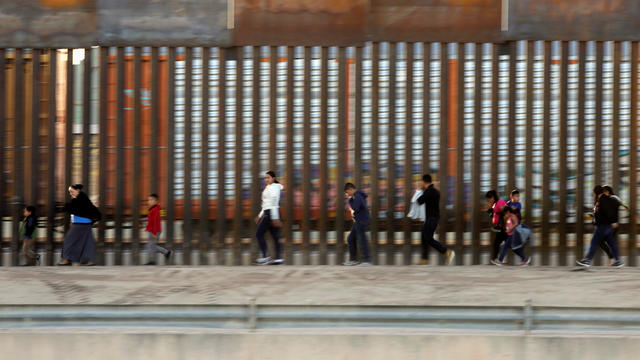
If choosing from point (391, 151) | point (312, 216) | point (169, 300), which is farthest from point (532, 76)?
point (169, 300)

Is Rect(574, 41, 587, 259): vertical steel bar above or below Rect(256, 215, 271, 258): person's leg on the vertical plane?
above

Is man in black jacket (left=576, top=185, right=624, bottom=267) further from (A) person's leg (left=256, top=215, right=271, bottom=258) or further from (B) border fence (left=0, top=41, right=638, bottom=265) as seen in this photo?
(A) person's leg (left=256, top=215, right=271, bottom=258)

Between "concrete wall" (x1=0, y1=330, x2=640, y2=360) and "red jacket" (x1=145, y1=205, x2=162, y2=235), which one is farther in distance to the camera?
"red jacket" (x1=145, y1=205, x2=162, y2=235)

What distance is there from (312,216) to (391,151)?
1654 mm

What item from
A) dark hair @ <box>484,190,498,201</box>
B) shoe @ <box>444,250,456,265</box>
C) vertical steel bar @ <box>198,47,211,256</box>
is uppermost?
vertical steel bar @ <box>198,47,211,256</box>

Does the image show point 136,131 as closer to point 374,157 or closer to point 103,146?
point 103,146

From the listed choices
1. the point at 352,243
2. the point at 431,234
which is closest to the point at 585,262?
the point at 431,234

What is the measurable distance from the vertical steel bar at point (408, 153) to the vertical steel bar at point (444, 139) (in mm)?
488

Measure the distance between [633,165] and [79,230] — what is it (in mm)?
8806

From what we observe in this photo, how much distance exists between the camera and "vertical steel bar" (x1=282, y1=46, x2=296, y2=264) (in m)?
13.9

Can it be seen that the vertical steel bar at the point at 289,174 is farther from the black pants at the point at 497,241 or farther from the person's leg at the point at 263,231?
the black pants at the point at 497,241

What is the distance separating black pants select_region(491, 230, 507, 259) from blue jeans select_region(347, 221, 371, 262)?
6.77 ft

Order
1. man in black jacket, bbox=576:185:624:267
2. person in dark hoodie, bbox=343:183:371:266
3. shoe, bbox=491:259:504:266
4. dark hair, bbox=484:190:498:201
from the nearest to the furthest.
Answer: man in black jacket, bbox=576:185:624:267 → person in dark hoodie, bbox=343:183:371:266 → dark hair, bbox=484:190:498:201 → shoe, bbox=491:259:504:266

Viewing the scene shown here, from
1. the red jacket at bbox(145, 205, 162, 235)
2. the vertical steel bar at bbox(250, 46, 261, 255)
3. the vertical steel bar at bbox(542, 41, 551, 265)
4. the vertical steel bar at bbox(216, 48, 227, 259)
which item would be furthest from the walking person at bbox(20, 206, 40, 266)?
the vertical steel bar at bbox(542, 41, 551, 265)
